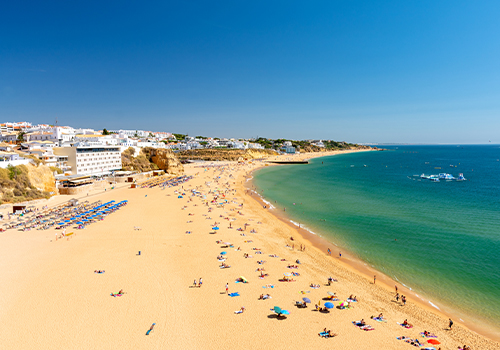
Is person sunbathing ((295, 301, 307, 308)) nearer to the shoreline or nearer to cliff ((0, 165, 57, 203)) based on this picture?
the shoreline

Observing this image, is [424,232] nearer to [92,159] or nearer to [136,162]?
[92,159]

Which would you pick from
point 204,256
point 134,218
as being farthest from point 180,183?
point 204,256

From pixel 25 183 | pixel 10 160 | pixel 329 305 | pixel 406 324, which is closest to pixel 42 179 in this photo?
pixel 25 183

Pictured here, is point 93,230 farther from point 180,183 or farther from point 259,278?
point 180,183

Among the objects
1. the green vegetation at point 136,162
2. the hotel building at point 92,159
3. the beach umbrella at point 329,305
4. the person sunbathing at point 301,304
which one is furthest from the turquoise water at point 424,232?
the hotel building at point 92,159

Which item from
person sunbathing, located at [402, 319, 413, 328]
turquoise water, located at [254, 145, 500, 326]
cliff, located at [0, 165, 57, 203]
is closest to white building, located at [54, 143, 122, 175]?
cliff, located at [0, 165, 57, 203]
